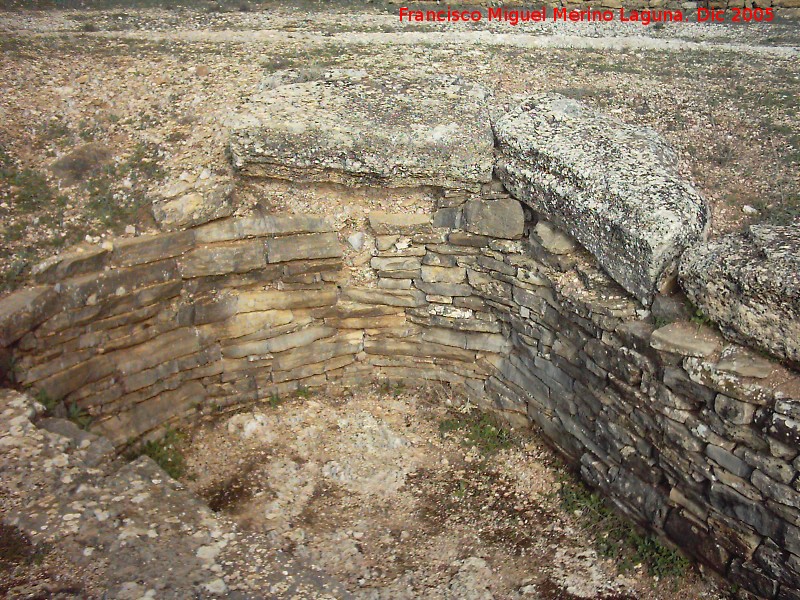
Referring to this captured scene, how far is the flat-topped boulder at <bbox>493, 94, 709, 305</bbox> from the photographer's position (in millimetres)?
5051

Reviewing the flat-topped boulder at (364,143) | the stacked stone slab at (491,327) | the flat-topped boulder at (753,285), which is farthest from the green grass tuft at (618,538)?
the flat-topped boulder at (364,143)

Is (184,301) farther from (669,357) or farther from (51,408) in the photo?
(669,357)

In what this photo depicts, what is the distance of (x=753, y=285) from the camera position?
443 cm

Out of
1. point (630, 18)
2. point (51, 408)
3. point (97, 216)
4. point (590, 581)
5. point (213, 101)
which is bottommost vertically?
point (590, 581)

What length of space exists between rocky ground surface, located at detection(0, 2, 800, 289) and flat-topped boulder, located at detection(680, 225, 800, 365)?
0.81 meters

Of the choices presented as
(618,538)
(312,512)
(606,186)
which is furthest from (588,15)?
(312,512)

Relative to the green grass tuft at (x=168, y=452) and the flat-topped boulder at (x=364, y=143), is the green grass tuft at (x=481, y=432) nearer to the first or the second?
the flat-topped boulder at (x=364, y=143)

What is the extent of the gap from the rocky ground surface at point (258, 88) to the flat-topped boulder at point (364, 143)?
245mm

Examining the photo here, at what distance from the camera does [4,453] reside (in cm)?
427

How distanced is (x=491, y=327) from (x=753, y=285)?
261cm

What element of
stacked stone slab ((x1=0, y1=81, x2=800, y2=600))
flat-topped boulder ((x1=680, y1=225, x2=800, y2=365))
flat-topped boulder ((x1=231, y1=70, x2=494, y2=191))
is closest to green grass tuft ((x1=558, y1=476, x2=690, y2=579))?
stacked stone slab ((x1=0, y1=81, x2=800, y2=600))

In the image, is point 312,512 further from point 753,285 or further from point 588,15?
point 588,15

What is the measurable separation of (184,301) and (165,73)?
292 cm

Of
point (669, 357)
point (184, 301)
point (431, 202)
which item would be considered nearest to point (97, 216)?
point (184, 301)
